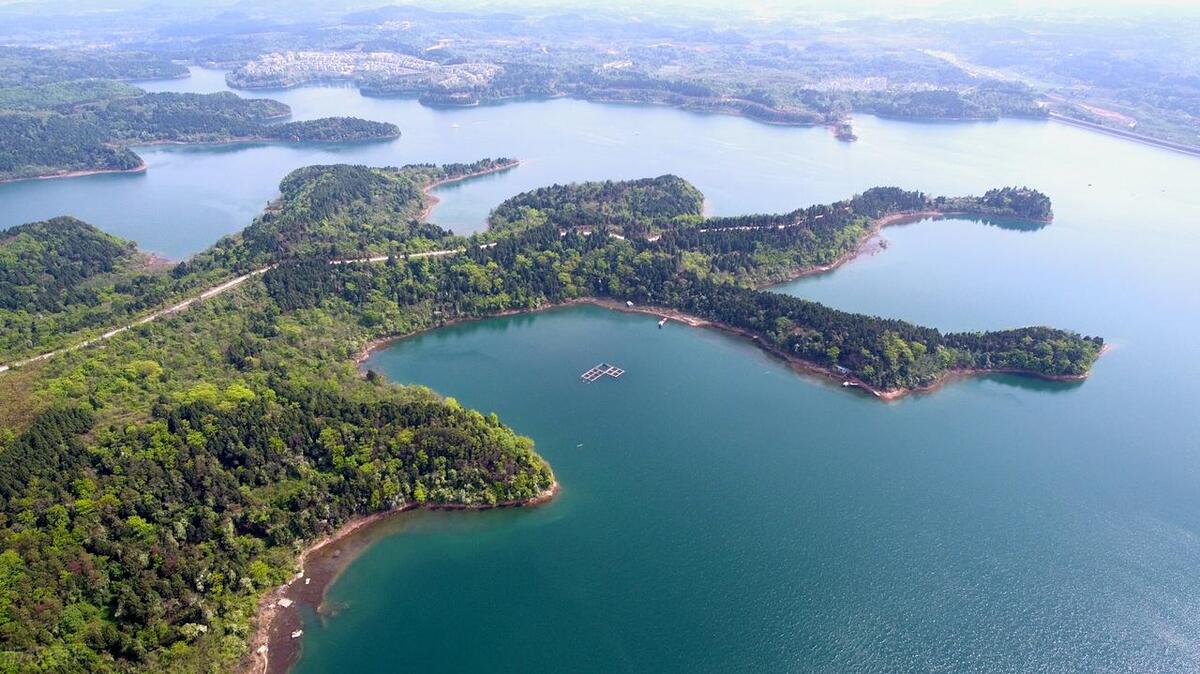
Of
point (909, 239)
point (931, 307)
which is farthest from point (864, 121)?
point (931, 307)

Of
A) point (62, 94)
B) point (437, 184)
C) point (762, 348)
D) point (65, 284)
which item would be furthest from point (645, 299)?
point (62, 94)

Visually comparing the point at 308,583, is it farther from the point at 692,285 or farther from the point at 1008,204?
the point at 1008,204

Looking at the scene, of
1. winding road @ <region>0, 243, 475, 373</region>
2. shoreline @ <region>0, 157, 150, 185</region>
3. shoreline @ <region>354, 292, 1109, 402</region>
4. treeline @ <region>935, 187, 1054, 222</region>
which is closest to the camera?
winding road @ <region>0, 243, 475, 373</region>

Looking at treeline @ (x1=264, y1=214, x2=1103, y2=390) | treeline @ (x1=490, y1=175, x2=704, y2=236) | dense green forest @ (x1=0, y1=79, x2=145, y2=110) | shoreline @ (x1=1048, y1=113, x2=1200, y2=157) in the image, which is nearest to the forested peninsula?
treeline @ (x1=264, y1=214, x2=1103, y2=390)

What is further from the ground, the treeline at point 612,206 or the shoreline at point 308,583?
the treeline at point 612,206

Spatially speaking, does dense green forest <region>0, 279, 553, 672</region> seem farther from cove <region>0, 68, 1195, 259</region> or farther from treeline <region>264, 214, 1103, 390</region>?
cove <region>0, 68, 1195, 259</region>

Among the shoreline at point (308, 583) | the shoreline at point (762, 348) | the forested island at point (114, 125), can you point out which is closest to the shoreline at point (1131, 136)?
the shoreline at point (762, 348)

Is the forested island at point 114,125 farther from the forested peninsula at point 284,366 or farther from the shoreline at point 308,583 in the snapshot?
the shoreline at point 308,583
